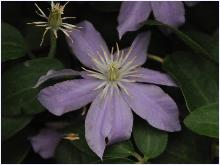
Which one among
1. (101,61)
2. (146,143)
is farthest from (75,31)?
(146,143)

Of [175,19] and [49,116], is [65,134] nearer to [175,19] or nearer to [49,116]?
[49,116]

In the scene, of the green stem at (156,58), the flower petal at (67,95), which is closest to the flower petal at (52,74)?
the flower petal at (67,95)

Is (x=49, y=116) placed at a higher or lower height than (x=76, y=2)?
lower

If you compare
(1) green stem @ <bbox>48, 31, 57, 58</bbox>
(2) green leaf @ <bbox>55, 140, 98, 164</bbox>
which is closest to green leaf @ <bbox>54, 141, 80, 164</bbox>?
(2) green leaf @ <bbox>55, 140, 98, 164</bbox>

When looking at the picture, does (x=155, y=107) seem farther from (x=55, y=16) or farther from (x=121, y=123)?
(x=55, y=16)

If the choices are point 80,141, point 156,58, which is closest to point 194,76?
point 156,58

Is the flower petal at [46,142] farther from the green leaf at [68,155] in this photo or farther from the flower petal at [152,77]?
the flower petal at [152,77]

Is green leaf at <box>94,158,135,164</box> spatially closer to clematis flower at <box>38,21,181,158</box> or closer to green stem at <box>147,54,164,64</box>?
clematis flower at <box>38,21,181,158</box>
